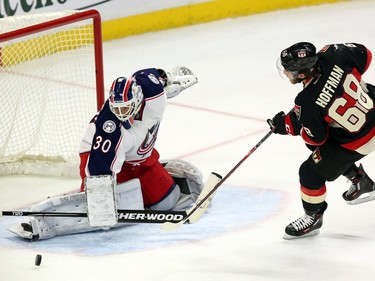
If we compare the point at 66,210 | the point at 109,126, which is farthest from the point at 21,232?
the point at 109,126

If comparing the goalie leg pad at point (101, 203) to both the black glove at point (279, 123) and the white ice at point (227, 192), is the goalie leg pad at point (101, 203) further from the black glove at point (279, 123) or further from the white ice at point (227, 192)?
the black glove at point (279, 123)

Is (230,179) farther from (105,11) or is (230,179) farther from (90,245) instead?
(105,11)

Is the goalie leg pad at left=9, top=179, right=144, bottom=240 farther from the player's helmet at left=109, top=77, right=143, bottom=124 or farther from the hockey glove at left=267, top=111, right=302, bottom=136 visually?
the hockey glove at left=267, top=111, right=302, bottom=136

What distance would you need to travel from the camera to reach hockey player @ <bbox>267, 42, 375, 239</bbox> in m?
4.07

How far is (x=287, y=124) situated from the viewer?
4.28 meters

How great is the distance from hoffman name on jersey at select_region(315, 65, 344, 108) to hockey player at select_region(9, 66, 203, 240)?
803 millimetres

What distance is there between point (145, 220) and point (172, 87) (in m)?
0.78

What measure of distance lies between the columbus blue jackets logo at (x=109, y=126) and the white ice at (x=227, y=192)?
1.54 feet

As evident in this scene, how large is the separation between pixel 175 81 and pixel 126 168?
487 millimetres

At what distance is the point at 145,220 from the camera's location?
4.37 metres

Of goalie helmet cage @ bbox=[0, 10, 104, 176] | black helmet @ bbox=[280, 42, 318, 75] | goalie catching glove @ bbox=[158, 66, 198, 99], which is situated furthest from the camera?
goalie helmet cage @ bbox=[0, 10, 104, 176]

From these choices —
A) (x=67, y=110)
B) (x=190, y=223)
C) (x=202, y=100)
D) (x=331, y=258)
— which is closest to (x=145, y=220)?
(x=190, y=223)

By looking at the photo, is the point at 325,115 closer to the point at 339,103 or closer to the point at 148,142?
the point at 339,103

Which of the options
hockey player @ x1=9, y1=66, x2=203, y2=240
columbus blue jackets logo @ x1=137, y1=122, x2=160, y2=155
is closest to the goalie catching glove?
hockey player @ x1=9, y1=66, x2=203, y2=240
